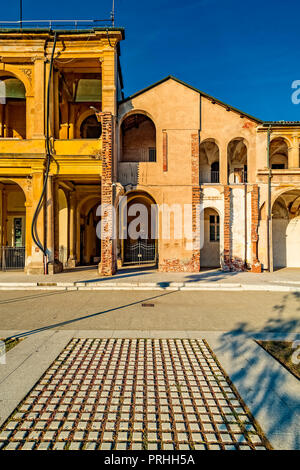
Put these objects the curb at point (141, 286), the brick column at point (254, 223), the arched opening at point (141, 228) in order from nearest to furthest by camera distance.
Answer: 1. the curb at point (141, 286)
2. the brick column at point (254, 223)
3. the arched opening at point (141, 228)

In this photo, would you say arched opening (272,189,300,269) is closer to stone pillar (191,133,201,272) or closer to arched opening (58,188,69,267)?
stone pillar (191,133,201,272)

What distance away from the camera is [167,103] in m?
14.1

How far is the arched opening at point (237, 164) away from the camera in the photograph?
1670 cm

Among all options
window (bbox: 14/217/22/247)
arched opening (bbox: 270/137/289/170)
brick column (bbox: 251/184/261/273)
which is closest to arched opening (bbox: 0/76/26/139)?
window (bbox: 14/217/22/247)

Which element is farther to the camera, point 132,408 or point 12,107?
point 12,107

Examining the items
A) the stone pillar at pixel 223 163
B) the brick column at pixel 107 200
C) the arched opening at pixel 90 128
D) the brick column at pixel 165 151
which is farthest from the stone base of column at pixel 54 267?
the stone pillar at pixel 223 163

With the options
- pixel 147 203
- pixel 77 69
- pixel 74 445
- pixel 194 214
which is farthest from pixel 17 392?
pixel 147 203

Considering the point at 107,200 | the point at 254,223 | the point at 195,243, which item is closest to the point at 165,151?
the point at 107,200

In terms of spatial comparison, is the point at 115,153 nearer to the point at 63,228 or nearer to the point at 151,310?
the point at 63,228

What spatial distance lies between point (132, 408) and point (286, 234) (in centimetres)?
1809

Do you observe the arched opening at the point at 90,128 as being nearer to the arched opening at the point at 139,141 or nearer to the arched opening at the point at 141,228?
the arched opening at the point at 139,141

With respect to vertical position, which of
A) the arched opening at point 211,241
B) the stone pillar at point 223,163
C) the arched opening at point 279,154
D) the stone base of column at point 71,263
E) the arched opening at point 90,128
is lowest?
the stone base of column at point 71,263

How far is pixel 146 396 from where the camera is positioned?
3.05 m

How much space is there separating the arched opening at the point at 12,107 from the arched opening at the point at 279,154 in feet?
54.0
